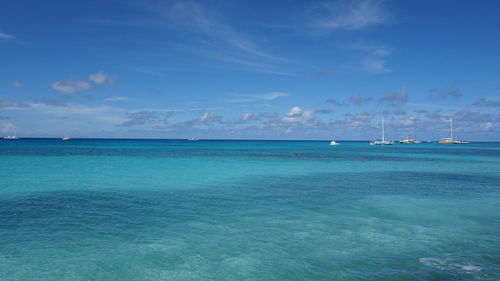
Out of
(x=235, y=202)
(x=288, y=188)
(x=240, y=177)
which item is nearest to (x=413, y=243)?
(x=235, y=202)

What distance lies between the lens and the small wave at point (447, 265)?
476 inches

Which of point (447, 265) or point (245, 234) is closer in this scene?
point (447, 265)

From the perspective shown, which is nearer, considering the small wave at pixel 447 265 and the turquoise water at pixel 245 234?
the turquoise water at pixel 245 234

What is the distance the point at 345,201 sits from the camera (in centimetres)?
2438

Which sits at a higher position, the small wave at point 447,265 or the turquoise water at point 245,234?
the turquoise water at point 245,234

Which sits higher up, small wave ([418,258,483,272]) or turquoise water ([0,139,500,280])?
turquoise water ([0,139,500,280])

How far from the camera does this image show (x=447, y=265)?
40.9 ft

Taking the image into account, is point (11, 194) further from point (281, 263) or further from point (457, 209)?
point (457, 209)

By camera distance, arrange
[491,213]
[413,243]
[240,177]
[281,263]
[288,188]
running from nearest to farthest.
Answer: [281,263], [413,243], [491,213], [288,188], [240,177]

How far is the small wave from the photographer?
12.1 m

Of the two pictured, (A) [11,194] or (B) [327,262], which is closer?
(B) [327,262]

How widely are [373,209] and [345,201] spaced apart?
111 inches

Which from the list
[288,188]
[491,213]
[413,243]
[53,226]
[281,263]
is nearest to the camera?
[281,263]

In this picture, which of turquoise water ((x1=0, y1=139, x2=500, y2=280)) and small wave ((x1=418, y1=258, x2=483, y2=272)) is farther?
small wave ((x1=418, y1=258, x2=483, y2=272))
